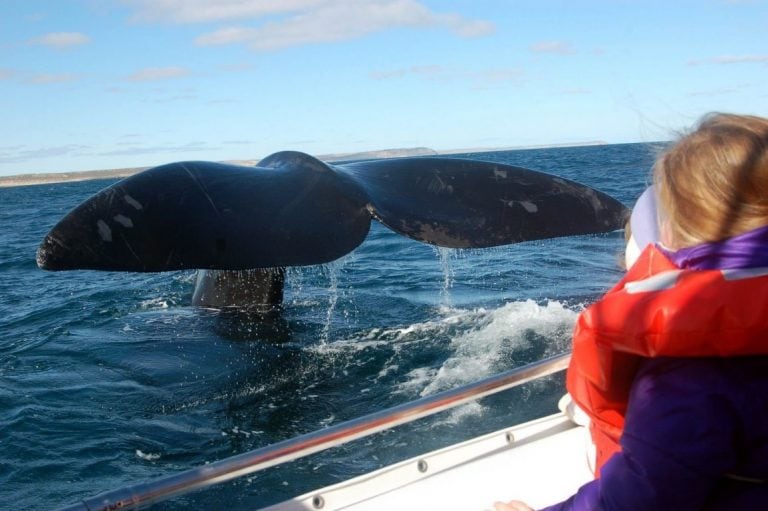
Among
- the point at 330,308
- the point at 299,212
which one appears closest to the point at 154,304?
the point at 330,308

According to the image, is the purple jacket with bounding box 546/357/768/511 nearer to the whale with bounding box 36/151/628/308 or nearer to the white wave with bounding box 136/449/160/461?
the whale with bounding box 36/151/628/308

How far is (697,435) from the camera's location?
1.36 meters

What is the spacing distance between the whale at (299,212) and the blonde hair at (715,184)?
1.85m

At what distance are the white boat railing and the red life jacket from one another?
0.99 meters

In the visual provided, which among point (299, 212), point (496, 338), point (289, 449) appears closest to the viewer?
point (289, 449)

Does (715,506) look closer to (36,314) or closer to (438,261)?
(36,314)

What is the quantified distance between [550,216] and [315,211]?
112cm

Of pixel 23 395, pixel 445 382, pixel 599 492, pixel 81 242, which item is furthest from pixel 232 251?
pixel 23 395

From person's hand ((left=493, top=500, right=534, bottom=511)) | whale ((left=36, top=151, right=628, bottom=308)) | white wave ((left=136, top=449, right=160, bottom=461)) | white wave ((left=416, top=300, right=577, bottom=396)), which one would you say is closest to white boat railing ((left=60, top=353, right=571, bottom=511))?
person's hand ((left=493, top=500, right=534, bottom=511))

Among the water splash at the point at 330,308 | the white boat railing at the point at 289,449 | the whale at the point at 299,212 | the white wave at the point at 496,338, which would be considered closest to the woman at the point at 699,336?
the white boat railing at the point at 289,449

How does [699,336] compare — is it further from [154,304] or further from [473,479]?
[154,304]

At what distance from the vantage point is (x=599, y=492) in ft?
5.24

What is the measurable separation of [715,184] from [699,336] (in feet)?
0.94

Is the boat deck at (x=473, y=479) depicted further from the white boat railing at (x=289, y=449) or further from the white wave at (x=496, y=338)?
the white wave at (x=496, y=338)
